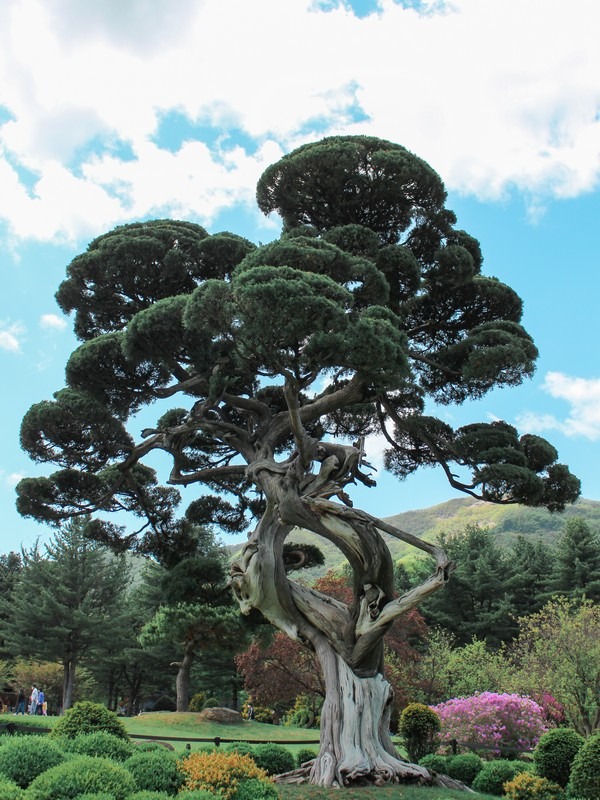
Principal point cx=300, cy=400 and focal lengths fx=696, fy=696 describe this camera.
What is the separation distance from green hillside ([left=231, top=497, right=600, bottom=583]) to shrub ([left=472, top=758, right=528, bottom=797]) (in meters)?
74.2

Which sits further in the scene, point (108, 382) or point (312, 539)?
point (312, 539)

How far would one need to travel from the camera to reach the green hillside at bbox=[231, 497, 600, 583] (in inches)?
4220

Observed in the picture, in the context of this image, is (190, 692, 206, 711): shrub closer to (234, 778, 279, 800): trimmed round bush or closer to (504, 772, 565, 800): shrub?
(504, 772, 565, 800): shrub

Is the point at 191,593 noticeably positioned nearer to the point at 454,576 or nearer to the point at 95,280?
the point at 95,280

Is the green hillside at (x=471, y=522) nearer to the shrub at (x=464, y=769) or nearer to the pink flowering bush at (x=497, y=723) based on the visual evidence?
the pink flowering bush at (x=497, y=723)

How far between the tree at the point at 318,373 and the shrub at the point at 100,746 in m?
3.97

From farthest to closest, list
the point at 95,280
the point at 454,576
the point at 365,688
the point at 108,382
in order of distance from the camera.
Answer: the point at 454,576
the point at 95,280
the point at 108,382
the point at 365,688

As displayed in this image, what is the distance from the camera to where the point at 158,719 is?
20109mm

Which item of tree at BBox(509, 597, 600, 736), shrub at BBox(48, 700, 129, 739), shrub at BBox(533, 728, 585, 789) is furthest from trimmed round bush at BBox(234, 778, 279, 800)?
tree at BBox(509, 597, 600, 736)

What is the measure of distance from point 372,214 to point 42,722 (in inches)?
575

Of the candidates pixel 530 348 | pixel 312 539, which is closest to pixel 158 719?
pixel 530 348

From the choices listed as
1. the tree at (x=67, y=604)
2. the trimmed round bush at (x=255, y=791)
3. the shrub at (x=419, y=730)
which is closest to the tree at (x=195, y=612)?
the shrub at (x=419, y=730)

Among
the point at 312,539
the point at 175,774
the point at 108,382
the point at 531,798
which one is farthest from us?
the point at 312,539

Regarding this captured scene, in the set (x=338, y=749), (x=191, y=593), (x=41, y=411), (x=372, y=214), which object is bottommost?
(x=338, y=749)
